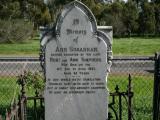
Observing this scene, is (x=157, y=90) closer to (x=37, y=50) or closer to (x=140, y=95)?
(x=140, y=95)

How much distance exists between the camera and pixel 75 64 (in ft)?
22.3

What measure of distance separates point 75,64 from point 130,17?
4616 centimetres

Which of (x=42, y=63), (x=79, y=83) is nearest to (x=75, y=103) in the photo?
(x=79, y=83)

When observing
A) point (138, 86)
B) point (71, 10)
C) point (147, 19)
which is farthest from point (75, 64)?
point (147, 19)

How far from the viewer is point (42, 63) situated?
22.5 ft

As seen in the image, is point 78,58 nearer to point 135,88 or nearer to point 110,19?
point 135,88

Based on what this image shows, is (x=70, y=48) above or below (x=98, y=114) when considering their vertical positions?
above

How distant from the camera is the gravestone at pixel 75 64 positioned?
6.74 metres

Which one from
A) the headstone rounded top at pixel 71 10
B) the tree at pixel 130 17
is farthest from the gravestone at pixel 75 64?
the tree at pixel 130 17

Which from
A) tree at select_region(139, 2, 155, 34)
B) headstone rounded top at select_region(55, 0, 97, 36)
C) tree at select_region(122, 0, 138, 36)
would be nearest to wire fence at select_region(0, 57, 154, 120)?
headstone rounded top at select_region(55, 0, 97, 36)

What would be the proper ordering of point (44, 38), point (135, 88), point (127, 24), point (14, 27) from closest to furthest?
point (44, 38)
point (135, 88)
point (14, 27)
point (127, 24)

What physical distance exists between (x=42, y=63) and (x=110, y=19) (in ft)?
139

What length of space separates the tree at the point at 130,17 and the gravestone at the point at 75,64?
44735mm

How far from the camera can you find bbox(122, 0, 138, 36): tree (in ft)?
171
